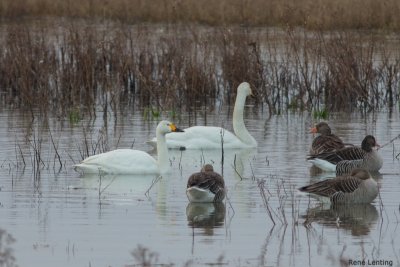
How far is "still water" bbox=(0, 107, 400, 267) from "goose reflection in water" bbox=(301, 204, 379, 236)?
12 mm

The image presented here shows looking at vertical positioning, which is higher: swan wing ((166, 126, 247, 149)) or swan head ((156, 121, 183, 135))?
swan head ((156, 121, 183, 135))

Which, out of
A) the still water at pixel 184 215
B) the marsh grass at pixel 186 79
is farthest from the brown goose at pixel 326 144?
the marsh grass at pixel 186 79

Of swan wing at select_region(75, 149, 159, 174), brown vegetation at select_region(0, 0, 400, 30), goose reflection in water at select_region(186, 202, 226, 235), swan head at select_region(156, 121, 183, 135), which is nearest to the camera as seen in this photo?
goose reflection in water at select_region(186, 202, 226, 235)

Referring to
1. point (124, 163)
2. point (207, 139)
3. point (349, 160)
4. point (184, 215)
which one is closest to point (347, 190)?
point (184, 215)

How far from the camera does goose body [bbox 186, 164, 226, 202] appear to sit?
11.4 meters

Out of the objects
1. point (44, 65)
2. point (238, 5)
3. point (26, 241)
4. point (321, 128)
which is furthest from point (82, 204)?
point (238, 5)

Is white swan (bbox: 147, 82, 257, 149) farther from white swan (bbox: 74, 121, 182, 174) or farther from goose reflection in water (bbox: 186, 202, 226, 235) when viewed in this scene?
goose reflection in water (bbox: 186, 202, 226, 235)

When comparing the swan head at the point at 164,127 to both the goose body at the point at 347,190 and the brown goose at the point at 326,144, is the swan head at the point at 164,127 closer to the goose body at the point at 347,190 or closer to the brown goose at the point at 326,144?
the brown goose at the point at 326,144

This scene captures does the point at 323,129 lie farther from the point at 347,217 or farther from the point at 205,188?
the point at 347,217

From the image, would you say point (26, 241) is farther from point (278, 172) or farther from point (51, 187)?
point (278, 172)

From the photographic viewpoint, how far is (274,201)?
11.6 metres

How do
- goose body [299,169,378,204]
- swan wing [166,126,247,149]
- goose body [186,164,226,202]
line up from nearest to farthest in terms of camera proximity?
goose body [186,164,226,202] → goose body [299,169,378,204] → swan wing [166,126,247,149]

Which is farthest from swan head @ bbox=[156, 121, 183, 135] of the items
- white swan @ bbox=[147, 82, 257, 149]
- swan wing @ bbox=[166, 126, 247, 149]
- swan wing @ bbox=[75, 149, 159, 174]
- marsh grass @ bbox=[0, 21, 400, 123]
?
marsh grass @ bbox=[0, 21, 400, 123]

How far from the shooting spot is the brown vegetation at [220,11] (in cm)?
3356
